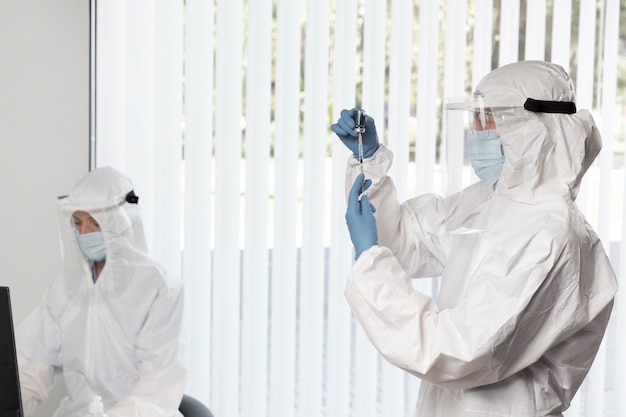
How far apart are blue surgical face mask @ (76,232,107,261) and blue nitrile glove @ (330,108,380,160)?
74 cm

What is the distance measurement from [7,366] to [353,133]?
94cm

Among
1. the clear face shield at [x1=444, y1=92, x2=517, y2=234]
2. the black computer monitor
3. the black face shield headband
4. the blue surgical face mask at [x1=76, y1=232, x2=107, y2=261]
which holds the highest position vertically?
the black face shield headband

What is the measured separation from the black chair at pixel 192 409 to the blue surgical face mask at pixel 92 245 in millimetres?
468

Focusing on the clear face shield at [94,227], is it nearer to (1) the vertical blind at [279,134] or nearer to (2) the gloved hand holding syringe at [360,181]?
(1) the vertical blind at [279,134]

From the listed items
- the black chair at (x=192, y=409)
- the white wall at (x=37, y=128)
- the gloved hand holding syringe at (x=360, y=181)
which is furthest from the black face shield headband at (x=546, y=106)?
the white wall at (x=37, y=128)

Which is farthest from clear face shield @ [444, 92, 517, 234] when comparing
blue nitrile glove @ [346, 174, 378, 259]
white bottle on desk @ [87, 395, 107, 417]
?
white bottle on desk @ [87, 395, 107, 417]

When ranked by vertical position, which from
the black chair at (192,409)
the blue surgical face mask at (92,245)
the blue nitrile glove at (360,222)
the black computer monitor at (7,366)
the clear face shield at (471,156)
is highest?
the clear face shield at (471,156)

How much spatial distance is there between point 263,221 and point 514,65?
3.97ft

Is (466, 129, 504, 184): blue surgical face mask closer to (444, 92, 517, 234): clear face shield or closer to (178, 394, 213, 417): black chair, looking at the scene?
(444, 92, 517, 234): clear face shield

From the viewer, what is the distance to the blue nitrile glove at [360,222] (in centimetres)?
178

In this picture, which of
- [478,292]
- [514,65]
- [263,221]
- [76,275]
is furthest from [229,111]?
[478,292]

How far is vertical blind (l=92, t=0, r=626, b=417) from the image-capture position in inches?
108

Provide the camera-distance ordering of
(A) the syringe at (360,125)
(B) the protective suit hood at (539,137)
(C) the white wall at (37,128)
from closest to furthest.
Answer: (B) the protective suit hood at (539,137) < (A) the syringe at (360,125) < (C) the white wall at (37,128)

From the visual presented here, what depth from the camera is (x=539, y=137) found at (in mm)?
1702
